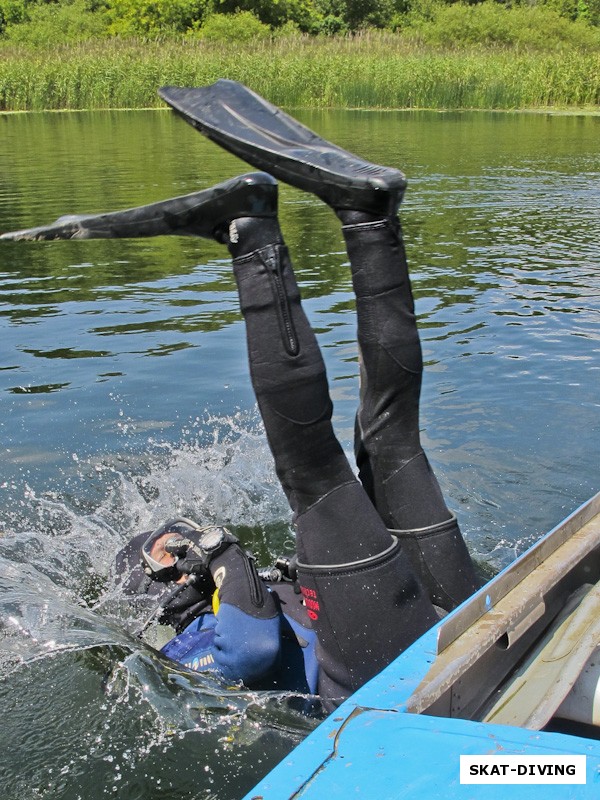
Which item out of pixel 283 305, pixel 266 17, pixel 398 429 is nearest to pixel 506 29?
pixel 266 17

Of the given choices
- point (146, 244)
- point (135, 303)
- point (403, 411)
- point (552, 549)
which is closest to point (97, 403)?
point (135, 303)

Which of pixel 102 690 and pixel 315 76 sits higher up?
pixel 315 76

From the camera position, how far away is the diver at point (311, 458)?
262 centimetres

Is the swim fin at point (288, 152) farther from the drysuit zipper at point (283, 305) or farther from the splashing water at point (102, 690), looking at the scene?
the splashing water at point (102, 690)

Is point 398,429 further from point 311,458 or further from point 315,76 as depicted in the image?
point 315,76

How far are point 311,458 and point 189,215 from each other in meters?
0.74

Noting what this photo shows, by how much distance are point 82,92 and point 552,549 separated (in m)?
28.2

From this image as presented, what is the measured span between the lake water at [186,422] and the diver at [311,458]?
253mm

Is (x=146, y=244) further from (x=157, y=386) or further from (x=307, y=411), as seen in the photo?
(x=307, y=411)

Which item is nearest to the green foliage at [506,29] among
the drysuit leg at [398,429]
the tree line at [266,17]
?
the tree line at [266,17]

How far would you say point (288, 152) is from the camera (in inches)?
109

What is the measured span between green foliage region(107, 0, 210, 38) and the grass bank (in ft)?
51.3

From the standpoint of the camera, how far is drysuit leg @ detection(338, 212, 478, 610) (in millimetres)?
2955

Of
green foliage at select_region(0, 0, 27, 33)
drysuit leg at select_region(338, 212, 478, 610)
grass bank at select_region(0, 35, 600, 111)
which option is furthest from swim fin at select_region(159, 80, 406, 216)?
green foliage at select_region(0, 0, 27, 33)
